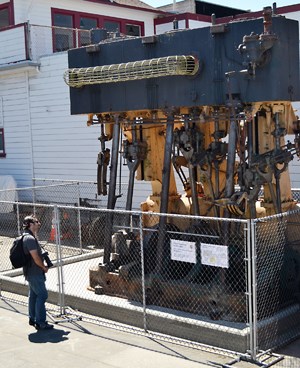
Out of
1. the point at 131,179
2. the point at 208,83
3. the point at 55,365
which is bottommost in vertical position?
the point at 55,365

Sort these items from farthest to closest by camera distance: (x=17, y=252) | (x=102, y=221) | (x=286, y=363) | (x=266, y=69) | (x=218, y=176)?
(x=102, y=221) < (x=218, y=176) < (x=17, y=252) < (x=266, y=69) < (x=286, y=363)

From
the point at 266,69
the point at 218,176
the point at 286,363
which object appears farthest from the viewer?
the point at 218,176

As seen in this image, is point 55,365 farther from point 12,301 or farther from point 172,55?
point 172,55

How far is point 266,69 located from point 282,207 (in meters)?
2.53

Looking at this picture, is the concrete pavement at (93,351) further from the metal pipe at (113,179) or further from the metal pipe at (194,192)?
the metal pipe at (194,192)

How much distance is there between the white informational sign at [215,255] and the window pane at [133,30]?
15406mm

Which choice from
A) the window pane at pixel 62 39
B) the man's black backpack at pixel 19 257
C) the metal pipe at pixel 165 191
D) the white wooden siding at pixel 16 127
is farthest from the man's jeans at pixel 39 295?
the window pane at pixel 62 39

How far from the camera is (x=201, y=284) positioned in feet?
29.7

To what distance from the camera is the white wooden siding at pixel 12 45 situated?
19203 mm

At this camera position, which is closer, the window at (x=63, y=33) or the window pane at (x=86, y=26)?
the window at (x=63, y=33)

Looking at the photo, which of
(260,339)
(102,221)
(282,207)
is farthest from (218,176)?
(102,221)

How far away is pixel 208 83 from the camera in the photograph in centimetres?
897

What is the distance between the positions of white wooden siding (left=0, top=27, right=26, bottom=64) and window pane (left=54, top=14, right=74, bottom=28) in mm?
1588

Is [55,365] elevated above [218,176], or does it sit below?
below
